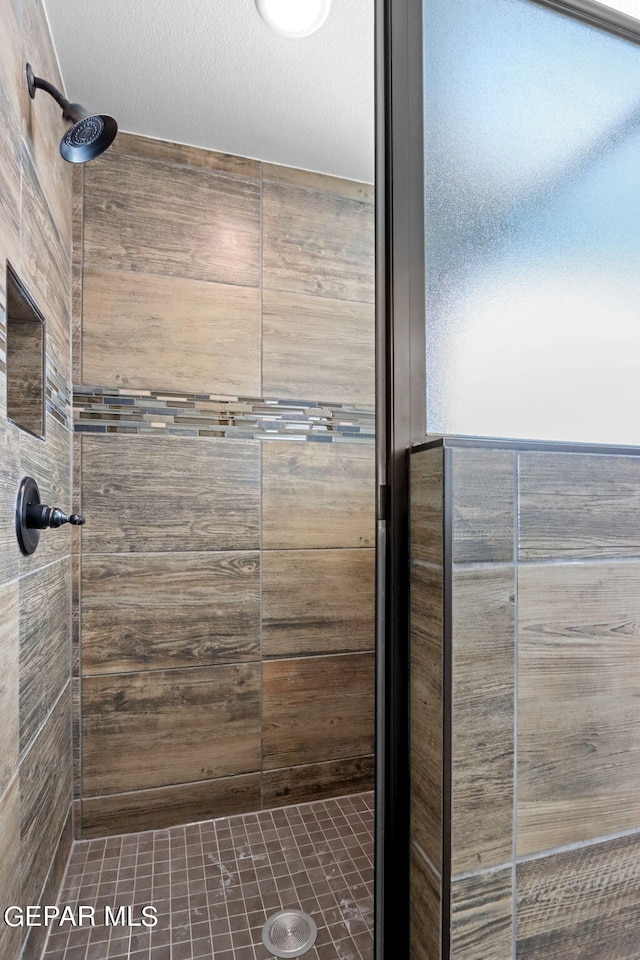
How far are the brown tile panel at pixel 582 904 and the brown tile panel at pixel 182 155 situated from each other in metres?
2.19

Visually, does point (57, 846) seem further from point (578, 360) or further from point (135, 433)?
point (578, 360)

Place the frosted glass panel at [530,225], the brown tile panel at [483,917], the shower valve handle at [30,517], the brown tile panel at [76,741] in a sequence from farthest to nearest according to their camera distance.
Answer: the brown tile panel at [76,741] → the shower valve handle at [30,517] → the frosted glass panel at [530,225] → the brown tile panel at [483,917]

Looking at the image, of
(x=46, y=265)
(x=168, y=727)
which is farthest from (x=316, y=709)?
(x=46, y=265)

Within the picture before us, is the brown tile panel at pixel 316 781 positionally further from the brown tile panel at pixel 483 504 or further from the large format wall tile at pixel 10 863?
the brown tile panel at pixel 483 504

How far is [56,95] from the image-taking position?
4.16ft

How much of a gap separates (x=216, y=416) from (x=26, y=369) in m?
0.71

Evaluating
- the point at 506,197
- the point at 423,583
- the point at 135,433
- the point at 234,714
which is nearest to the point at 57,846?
the point at 234,714

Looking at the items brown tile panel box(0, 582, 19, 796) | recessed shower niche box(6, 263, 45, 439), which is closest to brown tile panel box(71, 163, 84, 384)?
recessed shower niche box(6, 263, 45, 439)

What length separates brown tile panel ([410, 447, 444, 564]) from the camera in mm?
774

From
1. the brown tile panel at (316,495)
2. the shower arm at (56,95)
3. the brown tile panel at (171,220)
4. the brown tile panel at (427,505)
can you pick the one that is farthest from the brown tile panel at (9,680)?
the brown tile panel at (171,220)

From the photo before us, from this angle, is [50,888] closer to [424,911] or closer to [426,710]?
[424,911]

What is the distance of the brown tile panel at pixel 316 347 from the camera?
80.2 inches

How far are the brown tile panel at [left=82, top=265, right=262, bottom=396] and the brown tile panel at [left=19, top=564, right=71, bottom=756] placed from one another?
66 cm

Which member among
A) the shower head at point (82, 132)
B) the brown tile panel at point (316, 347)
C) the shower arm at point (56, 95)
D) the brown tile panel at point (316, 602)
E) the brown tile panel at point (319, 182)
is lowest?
the brown tile panel at point (316, 602)
